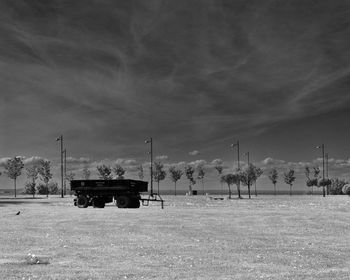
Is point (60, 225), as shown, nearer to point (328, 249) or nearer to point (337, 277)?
point (328, 249)

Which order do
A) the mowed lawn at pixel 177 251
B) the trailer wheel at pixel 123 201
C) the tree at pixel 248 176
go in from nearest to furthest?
1. the mowed lawn at pixel 177 251
2. the trailer wheel at pixel 123 201
3. the tree at pixel 248 176

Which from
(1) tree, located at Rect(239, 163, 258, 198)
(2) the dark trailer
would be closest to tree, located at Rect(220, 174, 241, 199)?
(1) tree, located at Rect(239, 163, 258, 198)

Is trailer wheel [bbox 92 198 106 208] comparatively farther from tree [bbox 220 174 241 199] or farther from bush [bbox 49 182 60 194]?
bush [bbox 49 182 60 194]

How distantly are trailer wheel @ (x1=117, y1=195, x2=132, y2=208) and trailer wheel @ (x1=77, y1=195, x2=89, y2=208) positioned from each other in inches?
130

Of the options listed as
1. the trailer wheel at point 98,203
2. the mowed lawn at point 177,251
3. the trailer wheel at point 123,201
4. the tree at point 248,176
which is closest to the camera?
the mowed lawn at point 177,251

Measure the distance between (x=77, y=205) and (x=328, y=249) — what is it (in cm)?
3482

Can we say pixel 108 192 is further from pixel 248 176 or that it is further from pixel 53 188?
pixel 53 188

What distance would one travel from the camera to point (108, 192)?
4669cm

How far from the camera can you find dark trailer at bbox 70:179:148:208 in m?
46.2

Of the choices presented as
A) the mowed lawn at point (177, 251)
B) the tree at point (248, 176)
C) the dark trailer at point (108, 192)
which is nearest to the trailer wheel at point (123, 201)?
the dark trailer at point (108, 192)

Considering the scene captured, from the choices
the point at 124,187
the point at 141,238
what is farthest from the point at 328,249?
the point at 124,187

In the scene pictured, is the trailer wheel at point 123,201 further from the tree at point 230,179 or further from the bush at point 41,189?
the bush at point 41,189

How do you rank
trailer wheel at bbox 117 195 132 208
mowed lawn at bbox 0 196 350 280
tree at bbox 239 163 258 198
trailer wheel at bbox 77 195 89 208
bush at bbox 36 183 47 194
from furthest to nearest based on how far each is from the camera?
1. bush at bbox 36 183 47 194
2. tree at bbox 239 163 258 198
3. trailer wheel at bbox 77 195 89 208
4. trailer wheel at bbox 117 195 132 208
5. mowed lawn at bbox 0 196 350 280

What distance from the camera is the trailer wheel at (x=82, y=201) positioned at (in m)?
47.3
